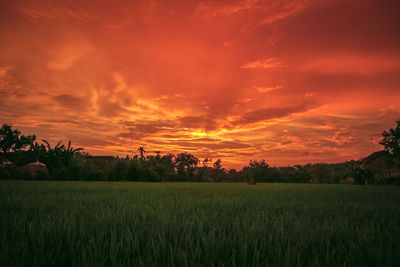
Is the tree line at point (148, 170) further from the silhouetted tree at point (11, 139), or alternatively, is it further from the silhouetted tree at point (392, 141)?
the silhouetted tree at point (11, 139)

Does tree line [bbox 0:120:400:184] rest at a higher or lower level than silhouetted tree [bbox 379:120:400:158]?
lower

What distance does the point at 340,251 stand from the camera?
1.53 metres

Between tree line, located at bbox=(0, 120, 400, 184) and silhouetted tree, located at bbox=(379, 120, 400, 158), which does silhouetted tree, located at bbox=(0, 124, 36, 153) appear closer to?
tree line, located at bbox=(0, 120, 400, 184)

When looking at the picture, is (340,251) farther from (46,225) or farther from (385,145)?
(385,145)

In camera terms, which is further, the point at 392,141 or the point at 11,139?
the point at 11,139

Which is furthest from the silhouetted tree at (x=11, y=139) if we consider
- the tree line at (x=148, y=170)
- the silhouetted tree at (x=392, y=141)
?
the silhouetted tree at (x=392, y=141)

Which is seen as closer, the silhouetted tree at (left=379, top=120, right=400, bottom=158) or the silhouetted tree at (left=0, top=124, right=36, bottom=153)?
the silhouetted tree at (left=379, top=120, right=400, bottom=158)

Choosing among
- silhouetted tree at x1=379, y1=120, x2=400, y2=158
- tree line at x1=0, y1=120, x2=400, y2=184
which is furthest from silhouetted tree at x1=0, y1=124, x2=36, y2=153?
silhouetted tree at x1=379, y1=120, x2=400, y2=158

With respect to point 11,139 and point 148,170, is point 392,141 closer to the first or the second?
point 148,170

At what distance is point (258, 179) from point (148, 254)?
33.9 meters

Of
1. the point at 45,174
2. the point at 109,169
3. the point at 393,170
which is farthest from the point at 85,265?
the point at 393,170

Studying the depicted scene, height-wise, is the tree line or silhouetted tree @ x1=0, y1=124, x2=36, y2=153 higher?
silhouetted tree @ x1=0, y1=124, x2=36, y2=153

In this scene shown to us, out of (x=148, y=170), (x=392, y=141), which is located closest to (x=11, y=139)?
(x=148, y=170)

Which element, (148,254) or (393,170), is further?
(393,170)
